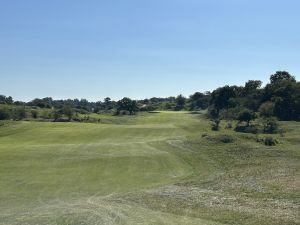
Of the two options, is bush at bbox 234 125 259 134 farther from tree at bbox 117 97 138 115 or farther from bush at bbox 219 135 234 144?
tree at bbox 117 97 138 115

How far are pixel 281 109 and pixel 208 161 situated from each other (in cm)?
7389

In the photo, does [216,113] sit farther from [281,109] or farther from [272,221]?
[272,221]

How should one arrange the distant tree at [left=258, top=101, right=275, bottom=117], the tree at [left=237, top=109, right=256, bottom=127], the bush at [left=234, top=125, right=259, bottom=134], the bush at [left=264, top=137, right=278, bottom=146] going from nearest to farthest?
the bush at [left=264, top=137, right=278, bottom=146], the bush at [left=234, top=125, right=259, bottom=134], the tree at [left=237, top=109, right=256, bottom=127], the distant tree at [left=258, top=101, right=275, bottom=117]

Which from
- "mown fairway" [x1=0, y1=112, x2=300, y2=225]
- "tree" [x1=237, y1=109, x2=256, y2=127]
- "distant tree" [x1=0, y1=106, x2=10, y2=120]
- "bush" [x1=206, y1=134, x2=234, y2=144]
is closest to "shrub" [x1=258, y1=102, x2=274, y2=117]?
"tree" [x1=237, y1=109, x2=256, y2=127]

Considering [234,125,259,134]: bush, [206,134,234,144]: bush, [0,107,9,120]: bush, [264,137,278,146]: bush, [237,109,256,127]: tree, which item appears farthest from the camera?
[0,107,9,120]: bush

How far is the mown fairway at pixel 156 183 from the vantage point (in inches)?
1118

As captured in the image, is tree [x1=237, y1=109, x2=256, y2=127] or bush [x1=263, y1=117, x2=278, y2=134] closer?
bush [x1=263, y1=117, x2=278, y2=134]

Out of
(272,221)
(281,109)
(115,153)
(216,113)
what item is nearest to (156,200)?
(272,221)

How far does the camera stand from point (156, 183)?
42469 mm

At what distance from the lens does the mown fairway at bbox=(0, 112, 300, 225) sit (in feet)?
93.1

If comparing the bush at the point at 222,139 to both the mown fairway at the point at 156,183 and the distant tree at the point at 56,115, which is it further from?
the distant tree at the point at 56,115

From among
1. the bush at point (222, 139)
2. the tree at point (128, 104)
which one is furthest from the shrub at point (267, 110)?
the tree at point (128, 104)

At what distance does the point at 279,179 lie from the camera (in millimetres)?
40094

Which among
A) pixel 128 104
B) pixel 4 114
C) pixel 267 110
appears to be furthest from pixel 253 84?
pixel 4 114
